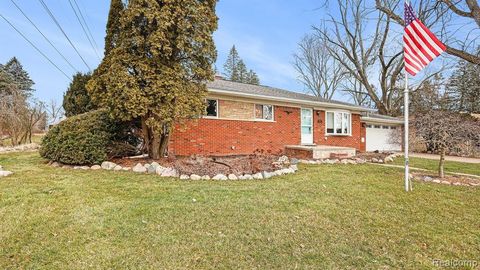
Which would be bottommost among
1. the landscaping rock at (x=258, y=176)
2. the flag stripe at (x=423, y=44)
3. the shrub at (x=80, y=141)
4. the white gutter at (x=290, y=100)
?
the landscaping rock at (x=258, y=176)

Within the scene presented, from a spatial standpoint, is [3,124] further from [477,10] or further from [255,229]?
[477,10]

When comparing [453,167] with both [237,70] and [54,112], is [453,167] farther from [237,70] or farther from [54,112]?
[237,70]

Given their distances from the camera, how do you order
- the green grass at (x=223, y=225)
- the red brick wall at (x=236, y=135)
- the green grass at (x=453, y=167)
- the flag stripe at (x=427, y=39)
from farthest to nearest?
the red brick wall at (x=236, y=135) < the green grass at (x=453, y=167) < the flag stripe at (x=427, y=39) < the green grass at (x=223, y=225)

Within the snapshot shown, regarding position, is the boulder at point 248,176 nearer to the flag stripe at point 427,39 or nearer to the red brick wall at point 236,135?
the red brick wall at point 236,135

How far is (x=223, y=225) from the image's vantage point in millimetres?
3607

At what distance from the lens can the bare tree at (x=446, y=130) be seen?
679 cm

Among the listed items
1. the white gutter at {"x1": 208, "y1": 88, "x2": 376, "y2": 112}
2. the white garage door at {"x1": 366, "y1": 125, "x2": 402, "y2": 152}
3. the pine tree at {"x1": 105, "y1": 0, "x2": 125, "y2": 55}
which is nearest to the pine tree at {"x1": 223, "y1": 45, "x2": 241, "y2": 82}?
the white garage door at {"x1": 366, "y1": 125, "x2": 402, "y2": 152}

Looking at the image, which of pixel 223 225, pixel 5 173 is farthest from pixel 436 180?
pixel 5 173

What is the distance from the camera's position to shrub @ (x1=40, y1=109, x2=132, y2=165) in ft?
23.0

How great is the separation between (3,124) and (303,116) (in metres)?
16.3

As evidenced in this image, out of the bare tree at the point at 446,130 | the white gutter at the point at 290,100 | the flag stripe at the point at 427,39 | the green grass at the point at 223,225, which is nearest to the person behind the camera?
the green grass at the point at 223,225

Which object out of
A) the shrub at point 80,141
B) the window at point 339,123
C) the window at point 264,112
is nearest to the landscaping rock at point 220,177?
the shrub at point 80,141

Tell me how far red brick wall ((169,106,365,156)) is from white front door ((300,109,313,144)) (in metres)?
0.28

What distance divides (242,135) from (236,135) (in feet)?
1.05
